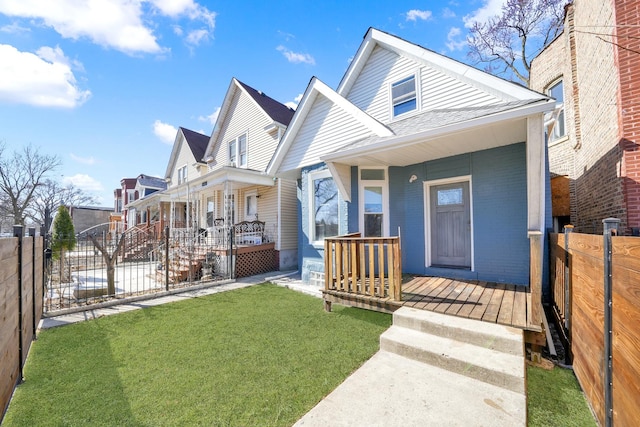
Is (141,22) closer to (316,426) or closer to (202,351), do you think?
(202,351)

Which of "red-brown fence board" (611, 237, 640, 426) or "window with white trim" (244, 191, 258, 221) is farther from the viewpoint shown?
"window with white trim" (244, 191, 258, 221)

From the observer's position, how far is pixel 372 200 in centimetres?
670

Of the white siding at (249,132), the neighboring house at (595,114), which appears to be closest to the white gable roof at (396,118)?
the neighboring house at (595,114)

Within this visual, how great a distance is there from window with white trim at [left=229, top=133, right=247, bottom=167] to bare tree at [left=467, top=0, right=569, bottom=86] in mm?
14221

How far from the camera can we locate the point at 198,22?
8.30 meters

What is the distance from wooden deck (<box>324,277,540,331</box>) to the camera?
3.51 metres

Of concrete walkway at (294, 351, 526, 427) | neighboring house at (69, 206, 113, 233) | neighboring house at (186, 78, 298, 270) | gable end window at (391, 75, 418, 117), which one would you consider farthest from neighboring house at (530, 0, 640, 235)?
neighboring house at (69, 206, 113, 233)

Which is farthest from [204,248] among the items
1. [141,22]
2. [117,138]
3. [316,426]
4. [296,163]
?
[117,138]

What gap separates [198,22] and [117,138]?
43.7 ft

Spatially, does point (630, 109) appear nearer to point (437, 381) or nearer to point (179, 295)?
point (437, 381)

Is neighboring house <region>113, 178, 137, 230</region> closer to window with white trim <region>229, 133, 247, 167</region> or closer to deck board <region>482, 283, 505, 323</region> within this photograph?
window with white trim <region>229, 133, 247, 167</region>

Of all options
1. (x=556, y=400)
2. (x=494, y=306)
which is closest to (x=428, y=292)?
(x=494, y=306)

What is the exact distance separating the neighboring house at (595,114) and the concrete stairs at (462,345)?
281cm

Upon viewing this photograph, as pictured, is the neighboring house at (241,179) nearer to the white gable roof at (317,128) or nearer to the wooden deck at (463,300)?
the white gable roof at (317,128)
